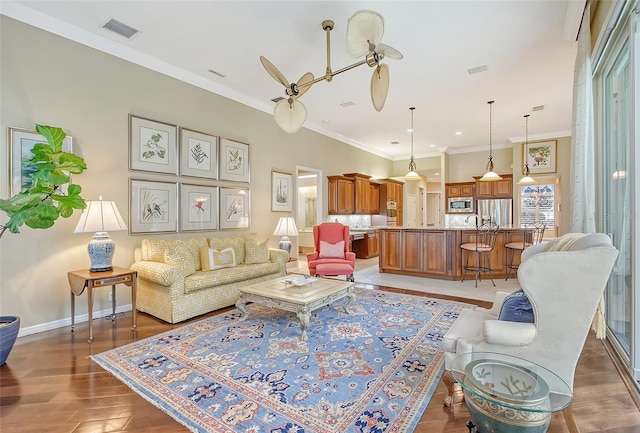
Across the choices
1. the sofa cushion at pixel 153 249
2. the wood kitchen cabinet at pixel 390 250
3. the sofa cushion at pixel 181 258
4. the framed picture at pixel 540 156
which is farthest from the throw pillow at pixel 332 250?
the framed picture at pixel 540 156

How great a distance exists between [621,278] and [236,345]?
348 centimetres

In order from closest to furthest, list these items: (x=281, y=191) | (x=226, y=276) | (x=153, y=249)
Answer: (x=153, y=249), (x=226, y=276), (x=281, y=191)

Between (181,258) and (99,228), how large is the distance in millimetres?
890

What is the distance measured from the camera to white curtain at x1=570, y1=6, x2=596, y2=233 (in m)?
2.79

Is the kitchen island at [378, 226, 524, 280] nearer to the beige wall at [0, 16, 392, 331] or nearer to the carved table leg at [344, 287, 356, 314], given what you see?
the carved table leg at [344, 287, 356, 314]

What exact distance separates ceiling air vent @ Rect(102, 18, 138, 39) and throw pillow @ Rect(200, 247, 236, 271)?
273 cm

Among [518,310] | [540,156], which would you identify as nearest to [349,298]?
[518,310]

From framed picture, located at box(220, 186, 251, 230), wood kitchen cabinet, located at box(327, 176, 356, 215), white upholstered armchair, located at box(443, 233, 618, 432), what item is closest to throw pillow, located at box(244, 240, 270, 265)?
framed picture, located at box(220, 186, 251, 230)

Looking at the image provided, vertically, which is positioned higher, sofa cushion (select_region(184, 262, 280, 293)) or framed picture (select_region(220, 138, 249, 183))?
framed picture (select_region(220, 138, 249, 183))

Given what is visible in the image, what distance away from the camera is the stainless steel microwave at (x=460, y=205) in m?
9.26

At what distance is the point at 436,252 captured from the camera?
19.0 ft

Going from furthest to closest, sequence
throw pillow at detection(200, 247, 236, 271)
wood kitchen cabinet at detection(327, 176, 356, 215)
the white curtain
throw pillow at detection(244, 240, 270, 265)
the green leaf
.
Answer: wood kitchen cabinet at detection(327, 176, 356, 215), throw pillow at detection(244, 240, 270, 265), throw pillow at detection(200, 247, 236, 271), the white curtain, the green leaf

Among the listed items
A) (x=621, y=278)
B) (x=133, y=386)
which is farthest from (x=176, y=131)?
(x=621, y=278)

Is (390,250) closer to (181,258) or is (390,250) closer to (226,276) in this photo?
(226,276)
